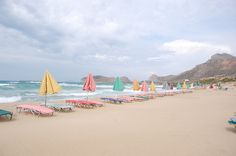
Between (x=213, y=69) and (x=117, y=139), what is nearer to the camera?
(x=117, y=139)

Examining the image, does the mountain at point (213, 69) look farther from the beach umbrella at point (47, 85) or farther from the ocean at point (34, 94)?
the beach umbrella at point (47, 85)

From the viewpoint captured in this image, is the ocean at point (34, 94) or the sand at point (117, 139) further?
the ocean at point (34, 94)

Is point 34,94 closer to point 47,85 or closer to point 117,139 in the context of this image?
point 47,85

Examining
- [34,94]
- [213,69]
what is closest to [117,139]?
[34,94]

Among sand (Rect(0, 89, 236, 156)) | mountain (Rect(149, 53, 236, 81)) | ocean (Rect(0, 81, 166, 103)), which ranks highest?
mountain (Rect(149, 53, 236, 81))

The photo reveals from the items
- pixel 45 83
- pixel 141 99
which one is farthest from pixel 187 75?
pixel 45 83

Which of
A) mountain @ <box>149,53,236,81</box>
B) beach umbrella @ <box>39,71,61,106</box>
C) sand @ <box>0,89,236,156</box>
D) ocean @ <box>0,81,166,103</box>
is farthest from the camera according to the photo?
mountain @ <box>149,53,236,81</box>

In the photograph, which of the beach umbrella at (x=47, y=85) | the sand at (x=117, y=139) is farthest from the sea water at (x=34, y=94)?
the sand at (x=117, y=139)

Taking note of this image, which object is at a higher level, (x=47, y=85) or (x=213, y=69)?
(x=213, y=69)

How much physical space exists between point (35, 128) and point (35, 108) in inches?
146

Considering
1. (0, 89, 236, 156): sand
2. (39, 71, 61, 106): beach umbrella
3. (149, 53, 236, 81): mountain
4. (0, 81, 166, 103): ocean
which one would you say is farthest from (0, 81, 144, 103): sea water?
(149, 53, 236, 81): mountain

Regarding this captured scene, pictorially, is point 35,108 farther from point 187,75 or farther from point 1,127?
point 187,75

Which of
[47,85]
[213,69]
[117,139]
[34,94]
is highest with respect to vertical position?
[213,69]

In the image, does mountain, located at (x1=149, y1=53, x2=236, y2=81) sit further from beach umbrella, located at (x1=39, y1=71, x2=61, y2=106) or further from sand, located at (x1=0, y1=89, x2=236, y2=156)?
sand, located at (x1=0, y1=89, x2=236, y2=156)
